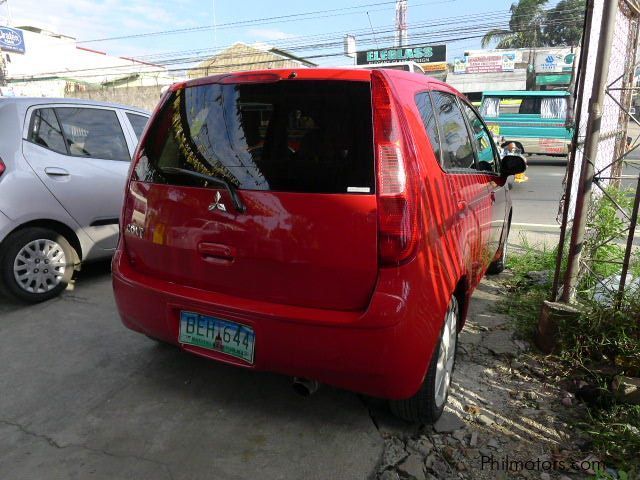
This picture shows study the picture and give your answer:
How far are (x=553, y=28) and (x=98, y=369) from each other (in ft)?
175

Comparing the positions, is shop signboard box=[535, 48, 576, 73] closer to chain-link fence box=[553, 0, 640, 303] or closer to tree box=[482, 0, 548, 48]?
tree box=[482, 0, 548, 48]

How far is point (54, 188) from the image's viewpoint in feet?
11.8

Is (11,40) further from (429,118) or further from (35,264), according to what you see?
(429,118)

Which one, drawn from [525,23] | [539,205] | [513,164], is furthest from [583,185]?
[525,23]

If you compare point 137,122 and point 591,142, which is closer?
point 591,142

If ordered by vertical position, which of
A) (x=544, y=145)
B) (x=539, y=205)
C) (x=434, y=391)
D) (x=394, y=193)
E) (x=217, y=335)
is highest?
(x=394, y=193)

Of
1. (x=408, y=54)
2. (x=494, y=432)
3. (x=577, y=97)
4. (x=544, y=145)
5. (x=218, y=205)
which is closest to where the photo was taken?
(x=218, y=205)

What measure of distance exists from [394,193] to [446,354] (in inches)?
37.5

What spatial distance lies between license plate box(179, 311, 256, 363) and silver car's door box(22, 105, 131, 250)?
213 centimetres

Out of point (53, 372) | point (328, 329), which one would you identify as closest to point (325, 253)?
point (328, 329)

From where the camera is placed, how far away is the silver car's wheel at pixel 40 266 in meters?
3.50

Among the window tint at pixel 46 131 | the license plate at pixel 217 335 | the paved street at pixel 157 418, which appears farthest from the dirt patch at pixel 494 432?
the window tint at pixel 46 131

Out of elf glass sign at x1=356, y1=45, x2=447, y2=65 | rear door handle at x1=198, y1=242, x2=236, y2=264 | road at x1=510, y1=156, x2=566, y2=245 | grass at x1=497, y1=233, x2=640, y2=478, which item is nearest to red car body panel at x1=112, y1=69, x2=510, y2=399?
rear door handle at x1=198, y1=242, x2=236, y2=264

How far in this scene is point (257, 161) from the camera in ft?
6.59
